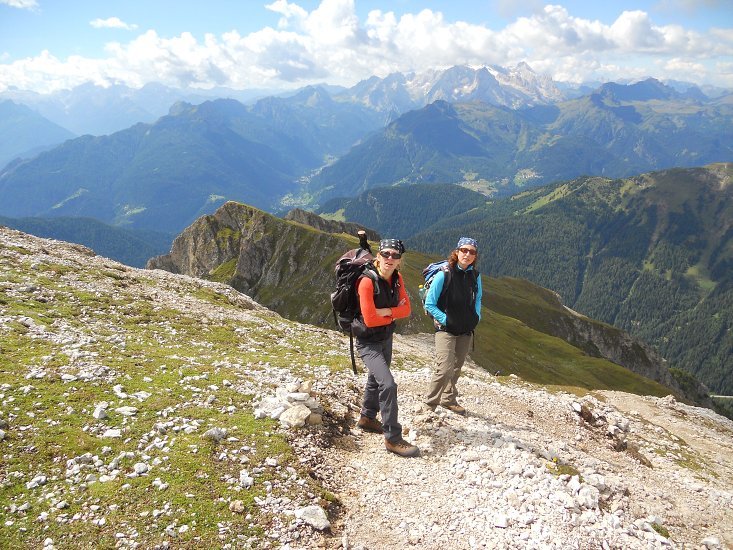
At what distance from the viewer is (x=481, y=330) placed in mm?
88688

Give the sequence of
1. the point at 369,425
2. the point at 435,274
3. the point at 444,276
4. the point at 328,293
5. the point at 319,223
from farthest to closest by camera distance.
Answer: the point at 319,223 → the point at 328,293 → the point at 435,274 → the point at 444,276 → the point at 369,425

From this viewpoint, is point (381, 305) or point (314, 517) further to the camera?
point (381, 305)

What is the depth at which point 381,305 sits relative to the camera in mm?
11109

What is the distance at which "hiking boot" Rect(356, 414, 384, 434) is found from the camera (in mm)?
12672

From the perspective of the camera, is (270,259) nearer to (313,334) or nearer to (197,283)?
(197,283)

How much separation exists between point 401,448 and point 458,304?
4.71 m

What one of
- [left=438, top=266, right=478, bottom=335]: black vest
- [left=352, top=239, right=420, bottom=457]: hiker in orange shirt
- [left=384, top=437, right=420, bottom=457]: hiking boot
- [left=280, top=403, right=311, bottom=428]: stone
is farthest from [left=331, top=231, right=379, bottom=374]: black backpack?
[left=384, top=437, right=420, bottom=457]: hiking boot

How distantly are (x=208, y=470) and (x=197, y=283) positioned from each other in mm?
31036

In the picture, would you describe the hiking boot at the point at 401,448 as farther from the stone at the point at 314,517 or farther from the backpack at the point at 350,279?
the backpack at the point at 350,279

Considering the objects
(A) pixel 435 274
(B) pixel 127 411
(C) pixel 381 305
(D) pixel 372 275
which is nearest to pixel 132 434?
(B) pixel 127 411

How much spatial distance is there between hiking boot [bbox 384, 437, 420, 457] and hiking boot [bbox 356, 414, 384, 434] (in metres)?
1.12

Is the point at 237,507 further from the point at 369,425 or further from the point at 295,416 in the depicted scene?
the point at 369,425

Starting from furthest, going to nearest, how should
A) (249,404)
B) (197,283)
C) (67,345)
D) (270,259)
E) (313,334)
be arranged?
(270,259)
(197,283)
(313,334)
(67,345)
(249,404)

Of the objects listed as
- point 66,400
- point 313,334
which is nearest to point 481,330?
point 313,334
